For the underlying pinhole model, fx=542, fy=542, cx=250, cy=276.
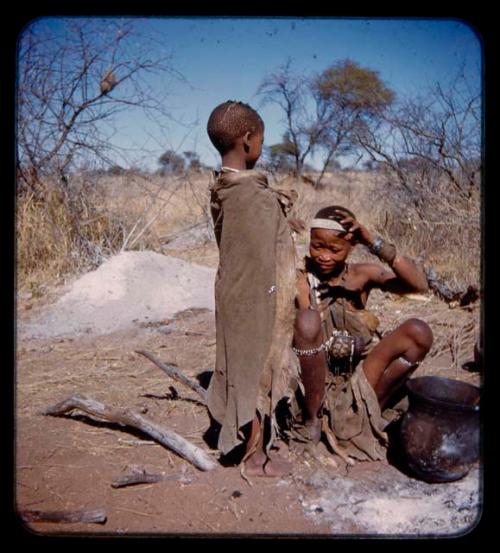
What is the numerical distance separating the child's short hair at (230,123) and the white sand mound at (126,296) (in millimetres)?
3548

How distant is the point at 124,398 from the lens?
3.89m

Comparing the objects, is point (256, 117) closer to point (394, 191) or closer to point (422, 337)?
point (422, 337)

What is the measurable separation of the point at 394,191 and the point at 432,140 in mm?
1166

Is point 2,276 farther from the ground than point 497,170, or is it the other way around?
point 497,170

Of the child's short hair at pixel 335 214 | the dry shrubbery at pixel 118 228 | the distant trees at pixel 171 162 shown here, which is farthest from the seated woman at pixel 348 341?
the distant trees at pixel 171 162

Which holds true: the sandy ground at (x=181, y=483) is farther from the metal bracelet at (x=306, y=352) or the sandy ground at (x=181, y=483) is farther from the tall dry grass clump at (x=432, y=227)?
the tall dry grass clump at (x=432, y=227)

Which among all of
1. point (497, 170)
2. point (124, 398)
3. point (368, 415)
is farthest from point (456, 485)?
point (124, 398)

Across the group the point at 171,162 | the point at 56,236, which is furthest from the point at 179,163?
the point at 56,236

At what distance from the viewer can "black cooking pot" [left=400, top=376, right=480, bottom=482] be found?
2.54 metres

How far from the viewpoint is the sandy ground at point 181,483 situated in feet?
7.91

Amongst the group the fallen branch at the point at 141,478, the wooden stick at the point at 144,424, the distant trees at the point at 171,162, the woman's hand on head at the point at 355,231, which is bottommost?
the fallen branch at the point at 141,478

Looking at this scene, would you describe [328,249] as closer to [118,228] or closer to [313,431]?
[313,431]

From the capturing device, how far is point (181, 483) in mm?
2725

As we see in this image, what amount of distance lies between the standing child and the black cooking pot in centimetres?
66
